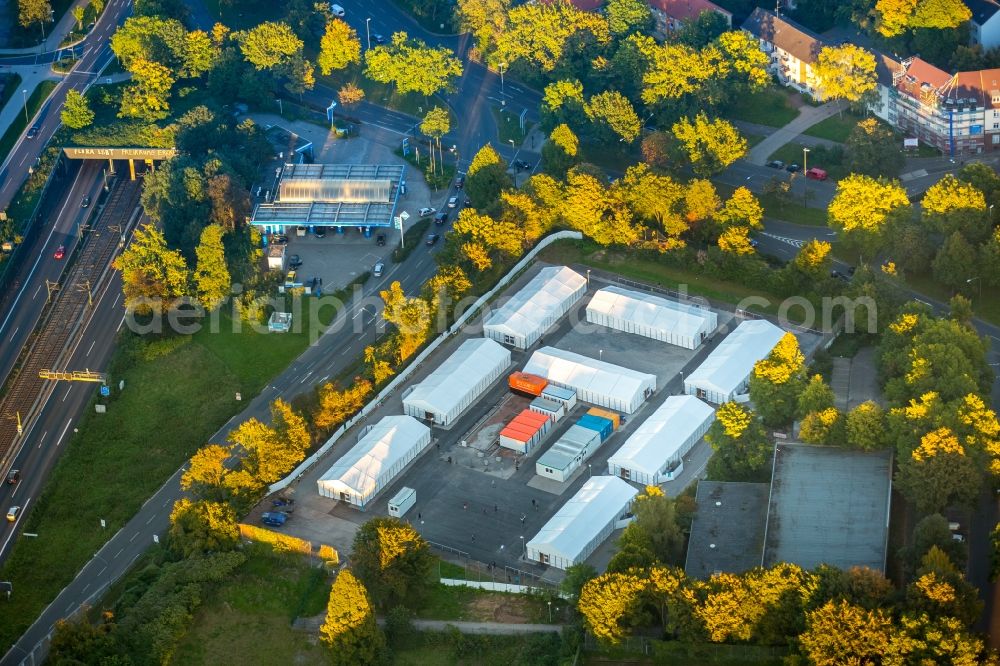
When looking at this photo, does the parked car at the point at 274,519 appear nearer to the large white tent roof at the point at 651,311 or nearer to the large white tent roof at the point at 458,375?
the large white tent roof at the point at 458,375

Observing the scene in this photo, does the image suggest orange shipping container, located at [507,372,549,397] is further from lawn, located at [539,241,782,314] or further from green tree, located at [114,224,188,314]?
green tree, located at [114,224,188,314]

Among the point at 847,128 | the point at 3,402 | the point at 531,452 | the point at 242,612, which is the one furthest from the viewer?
the point at 847,128

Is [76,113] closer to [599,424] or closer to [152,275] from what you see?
[152,275]

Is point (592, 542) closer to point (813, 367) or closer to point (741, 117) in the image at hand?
point (813, 367)

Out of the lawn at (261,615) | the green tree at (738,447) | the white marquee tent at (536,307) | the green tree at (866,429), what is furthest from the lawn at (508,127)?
the lawn at (261,615)

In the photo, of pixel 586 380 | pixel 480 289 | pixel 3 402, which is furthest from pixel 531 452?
pixel 3 402

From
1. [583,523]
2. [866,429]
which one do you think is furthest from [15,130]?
[866,429]

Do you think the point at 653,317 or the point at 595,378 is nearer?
the point at 595,378
